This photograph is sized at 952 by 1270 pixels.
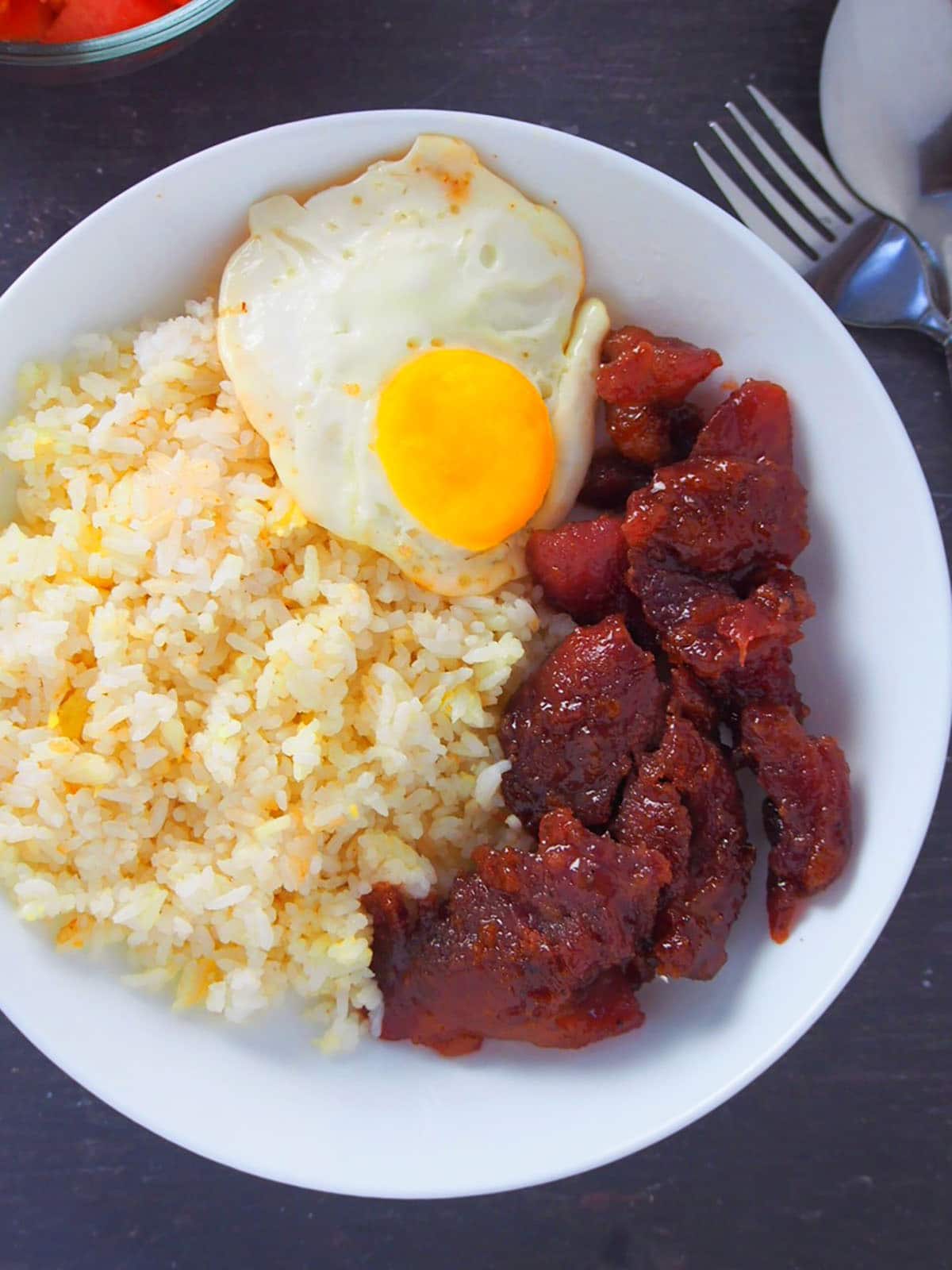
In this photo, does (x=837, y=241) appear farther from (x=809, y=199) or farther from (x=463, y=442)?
(x=463, y=442)

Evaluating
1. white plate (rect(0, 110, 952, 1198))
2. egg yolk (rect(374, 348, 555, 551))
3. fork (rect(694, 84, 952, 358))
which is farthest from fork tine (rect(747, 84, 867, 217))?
egg yolk (rect(374, 348, 555, 551))

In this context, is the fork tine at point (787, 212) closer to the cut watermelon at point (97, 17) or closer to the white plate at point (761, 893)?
the white plate at point (761, 893)

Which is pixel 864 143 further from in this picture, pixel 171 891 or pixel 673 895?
pixel 171 891

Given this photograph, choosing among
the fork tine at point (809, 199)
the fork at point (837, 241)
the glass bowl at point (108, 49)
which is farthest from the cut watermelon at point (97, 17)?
the fork tine at point (809, 199)

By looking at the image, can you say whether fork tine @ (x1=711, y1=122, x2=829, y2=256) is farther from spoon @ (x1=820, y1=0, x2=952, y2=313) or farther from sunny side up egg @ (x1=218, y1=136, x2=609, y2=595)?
sunny side up egg @ (x1=218, y1=136, x2=609, y2=595)

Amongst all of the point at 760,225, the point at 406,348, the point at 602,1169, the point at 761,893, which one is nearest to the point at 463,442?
the point at 406,348
